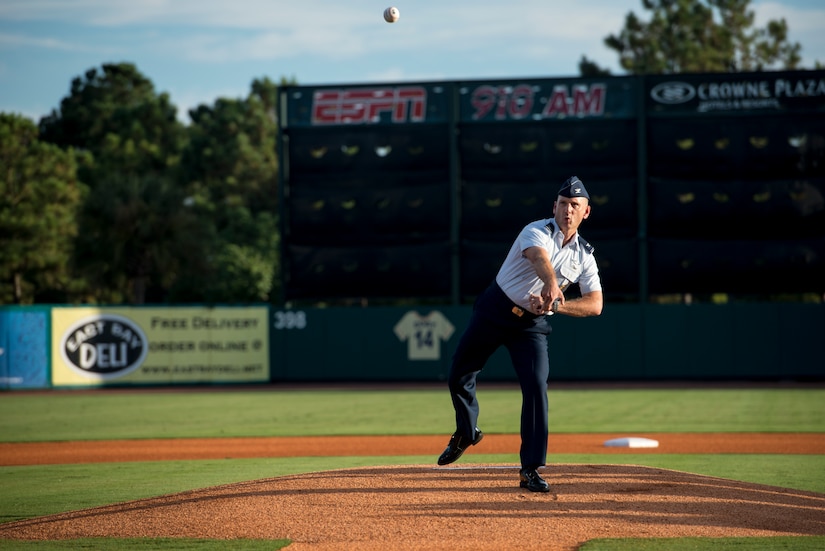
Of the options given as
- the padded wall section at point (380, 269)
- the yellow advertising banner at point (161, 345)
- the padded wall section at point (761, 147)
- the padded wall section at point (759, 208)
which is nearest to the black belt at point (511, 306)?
the padded wall section at point (380, 269)

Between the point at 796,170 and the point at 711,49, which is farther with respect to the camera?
the point at 711,49

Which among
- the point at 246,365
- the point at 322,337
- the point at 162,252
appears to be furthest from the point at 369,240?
the point at 162,252

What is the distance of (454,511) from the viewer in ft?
19.4

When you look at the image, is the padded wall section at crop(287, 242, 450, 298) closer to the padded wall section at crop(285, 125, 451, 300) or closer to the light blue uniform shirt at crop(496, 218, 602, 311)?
the padded wall section at crop(285, 125, 451, 300)

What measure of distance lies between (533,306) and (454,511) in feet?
4.33

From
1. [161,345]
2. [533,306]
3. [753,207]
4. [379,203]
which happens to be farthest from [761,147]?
[533,306]

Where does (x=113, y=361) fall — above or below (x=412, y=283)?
below

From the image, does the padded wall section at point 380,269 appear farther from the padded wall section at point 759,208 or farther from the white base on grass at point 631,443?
the white base on grass at point 631,443

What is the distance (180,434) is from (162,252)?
103 feet

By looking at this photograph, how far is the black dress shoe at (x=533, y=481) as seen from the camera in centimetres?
626

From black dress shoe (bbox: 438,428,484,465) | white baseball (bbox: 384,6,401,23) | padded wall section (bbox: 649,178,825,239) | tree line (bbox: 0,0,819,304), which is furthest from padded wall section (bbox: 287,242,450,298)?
tree line (bbox: 0,0,819,304)

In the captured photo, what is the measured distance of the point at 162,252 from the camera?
1734 inches

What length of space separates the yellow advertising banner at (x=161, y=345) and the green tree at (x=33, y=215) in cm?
1929

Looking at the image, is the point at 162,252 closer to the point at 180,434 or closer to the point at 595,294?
the point at 180,434
